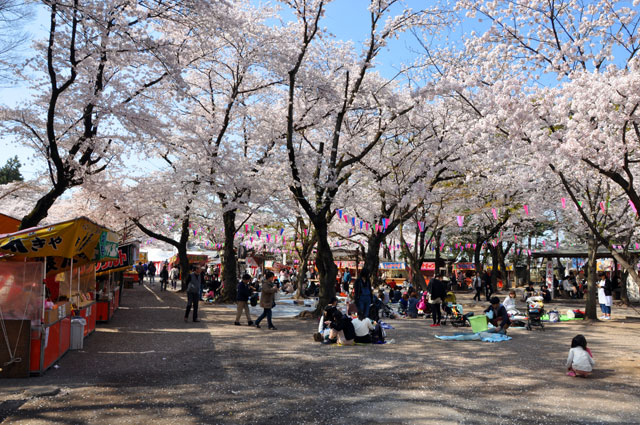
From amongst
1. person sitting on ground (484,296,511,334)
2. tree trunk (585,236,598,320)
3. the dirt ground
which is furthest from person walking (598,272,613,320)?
person sitting on ground (484,296,511,334)

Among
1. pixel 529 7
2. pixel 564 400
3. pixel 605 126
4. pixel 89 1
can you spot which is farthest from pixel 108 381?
pixel 605 126

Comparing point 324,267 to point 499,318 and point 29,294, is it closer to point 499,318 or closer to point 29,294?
point 499,318

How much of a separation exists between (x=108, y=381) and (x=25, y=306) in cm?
176

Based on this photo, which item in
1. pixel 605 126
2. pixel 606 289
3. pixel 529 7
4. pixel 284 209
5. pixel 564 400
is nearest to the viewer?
pixel 564 400

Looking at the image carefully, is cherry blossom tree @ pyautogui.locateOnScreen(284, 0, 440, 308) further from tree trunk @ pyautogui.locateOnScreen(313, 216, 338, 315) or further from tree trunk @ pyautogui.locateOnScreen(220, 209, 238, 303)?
tree trunk @ pyautogui.locateOnScreen(220, 209, 238, 303)

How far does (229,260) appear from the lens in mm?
22469

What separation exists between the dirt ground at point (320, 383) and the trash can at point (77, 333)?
17 centimetres

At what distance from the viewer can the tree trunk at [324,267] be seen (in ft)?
52.1

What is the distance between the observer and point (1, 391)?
6.67 m

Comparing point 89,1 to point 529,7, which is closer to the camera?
point 89,1

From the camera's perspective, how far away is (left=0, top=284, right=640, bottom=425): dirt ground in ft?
18.9

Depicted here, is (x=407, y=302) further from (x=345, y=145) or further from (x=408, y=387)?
(x=408, y=387)

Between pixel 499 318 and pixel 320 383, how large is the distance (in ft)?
23.6

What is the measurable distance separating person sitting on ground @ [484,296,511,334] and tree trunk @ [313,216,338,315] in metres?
4.81
